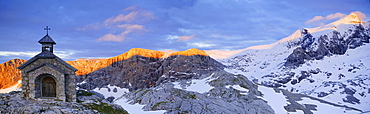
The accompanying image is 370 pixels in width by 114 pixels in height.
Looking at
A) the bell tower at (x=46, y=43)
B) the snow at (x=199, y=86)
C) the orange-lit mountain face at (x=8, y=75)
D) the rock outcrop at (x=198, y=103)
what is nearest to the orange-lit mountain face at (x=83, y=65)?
the orange-lit mountain face at (x=8, y=75)

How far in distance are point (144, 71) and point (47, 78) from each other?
533 feet

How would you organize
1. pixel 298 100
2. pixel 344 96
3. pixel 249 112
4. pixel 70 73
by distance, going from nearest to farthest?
pixel 70 73
pixel 249 112
pixel 298 100
pixel 344 96

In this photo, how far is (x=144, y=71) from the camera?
186m

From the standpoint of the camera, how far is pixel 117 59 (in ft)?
643

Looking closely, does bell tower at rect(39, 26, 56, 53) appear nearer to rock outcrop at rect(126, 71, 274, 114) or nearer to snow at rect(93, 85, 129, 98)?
rock outcrop at rect(126, 71, 274, 114)

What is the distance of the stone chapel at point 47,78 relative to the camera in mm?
23656

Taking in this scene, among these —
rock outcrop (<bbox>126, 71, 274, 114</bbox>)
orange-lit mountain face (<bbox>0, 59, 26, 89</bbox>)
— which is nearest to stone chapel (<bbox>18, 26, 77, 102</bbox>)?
rock outcrop (<bbox>126, 71, 274, 114</bbox>)

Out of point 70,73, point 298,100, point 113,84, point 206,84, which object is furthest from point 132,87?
point 70,73

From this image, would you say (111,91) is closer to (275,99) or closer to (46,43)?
(275,99)

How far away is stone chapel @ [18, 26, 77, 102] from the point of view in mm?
23656

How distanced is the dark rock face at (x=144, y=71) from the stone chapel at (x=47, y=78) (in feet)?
476

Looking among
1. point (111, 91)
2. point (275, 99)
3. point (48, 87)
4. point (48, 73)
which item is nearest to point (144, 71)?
point (111, 91)

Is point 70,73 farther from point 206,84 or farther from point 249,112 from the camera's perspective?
point 206,84

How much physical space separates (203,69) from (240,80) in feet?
418
